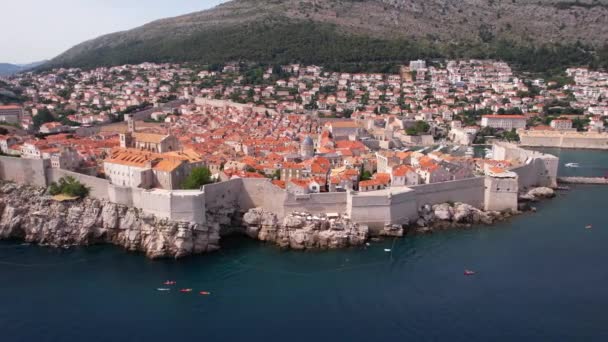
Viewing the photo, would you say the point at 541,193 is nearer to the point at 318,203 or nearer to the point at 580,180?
the point at 580,180

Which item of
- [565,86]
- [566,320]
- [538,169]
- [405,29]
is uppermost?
[405,29]

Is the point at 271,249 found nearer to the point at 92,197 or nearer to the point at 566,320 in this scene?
the point at 92,197

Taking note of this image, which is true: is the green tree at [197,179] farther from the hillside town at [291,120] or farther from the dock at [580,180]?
the dock at [580,180]

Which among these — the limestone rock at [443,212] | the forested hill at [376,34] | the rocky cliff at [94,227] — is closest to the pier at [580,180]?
the limestone rock at [443,212]

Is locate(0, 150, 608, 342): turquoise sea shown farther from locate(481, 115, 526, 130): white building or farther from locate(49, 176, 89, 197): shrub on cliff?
locate(481, 115, 526, 130): white building

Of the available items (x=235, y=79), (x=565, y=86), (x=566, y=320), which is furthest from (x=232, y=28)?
(x=566, y=320)

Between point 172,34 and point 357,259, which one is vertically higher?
point 172,34
